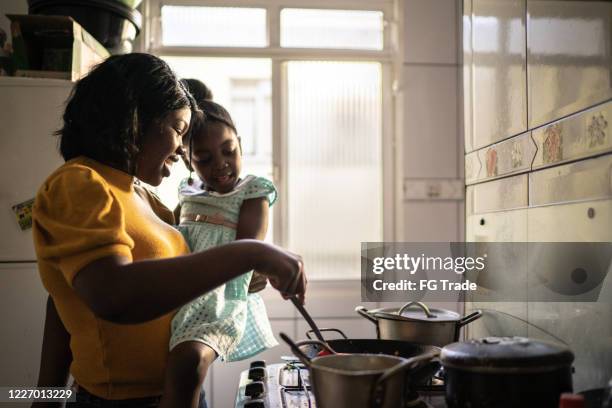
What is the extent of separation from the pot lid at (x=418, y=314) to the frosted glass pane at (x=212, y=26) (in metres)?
1.73

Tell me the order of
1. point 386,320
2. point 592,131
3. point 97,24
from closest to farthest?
point 592,131, point 386,320, point 97,24

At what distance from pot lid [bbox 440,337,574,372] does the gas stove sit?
16 centimetres

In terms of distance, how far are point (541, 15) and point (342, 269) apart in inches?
68.8

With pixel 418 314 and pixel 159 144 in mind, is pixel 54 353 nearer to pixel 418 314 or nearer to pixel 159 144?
pixel 159 144

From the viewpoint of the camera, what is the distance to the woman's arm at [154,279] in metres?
0.62

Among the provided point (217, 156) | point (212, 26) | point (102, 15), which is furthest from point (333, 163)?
point (217, 156)

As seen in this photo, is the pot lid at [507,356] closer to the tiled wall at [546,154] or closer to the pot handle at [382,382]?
the pot handle at [382,382]

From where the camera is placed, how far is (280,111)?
2.50 m

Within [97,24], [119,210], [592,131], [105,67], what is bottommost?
[119,210]

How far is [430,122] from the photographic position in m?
2.41

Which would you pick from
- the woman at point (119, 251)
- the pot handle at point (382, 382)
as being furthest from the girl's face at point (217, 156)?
the pot handle at point (382, 382)

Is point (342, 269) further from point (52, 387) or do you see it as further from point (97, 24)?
point (52, 387)

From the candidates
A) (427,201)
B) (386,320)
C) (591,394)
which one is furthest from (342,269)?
(591,394)

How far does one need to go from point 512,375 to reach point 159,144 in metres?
0.61
